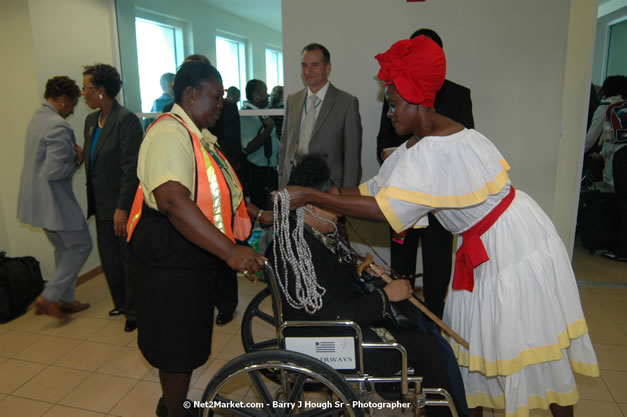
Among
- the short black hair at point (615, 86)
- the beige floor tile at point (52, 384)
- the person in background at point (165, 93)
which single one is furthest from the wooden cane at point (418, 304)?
the short black hair at point (615, 86)

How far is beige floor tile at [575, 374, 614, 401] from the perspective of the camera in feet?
7.18

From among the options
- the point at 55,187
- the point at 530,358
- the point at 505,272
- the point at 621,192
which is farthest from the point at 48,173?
the point at 621,192

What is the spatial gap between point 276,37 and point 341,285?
10.0 feet

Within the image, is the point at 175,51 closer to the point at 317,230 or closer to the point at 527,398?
the point at 317,230

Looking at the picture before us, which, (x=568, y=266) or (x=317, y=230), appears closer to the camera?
(x=568, y=266)

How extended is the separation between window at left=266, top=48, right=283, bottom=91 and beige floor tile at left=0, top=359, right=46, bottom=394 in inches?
108

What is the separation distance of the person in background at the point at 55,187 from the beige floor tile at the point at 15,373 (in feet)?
1.61

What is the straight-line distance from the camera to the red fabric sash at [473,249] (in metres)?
1.54

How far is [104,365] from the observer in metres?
2.57

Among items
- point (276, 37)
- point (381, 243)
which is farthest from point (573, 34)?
point (276, 37)

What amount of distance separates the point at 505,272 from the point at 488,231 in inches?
5.8

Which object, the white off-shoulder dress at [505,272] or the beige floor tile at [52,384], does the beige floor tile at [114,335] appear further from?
the white off-shoulder dress at [505,272]

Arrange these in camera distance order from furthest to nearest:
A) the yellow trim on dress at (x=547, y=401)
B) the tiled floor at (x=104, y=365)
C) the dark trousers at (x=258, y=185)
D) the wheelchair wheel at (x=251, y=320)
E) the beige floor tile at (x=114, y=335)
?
1. the dark trousers at (x=258, y=185)
2. the beige floor tile at (x=114, y=335)
3. the tiled floor at (x=104, y=365)
4. the wheelchair wheel at (x=251, y=320)
5. the yellow trim on dress at (x=547, y=401)

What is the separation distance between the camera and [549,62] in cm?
311
